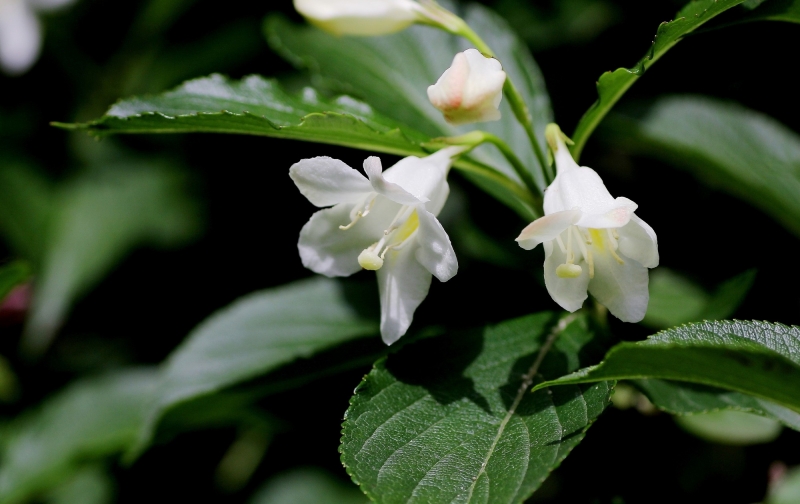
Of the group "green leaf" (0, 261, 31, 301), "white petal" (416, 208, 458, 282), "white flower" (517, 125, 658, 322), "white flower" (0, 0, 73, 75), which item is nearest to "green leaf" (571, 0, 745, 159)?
"white flower" (517, 125, 658, 322)

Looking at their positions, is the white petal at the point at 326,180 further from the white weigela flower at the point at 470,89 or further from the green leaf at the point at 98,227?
the green leaf at the point at 98,227

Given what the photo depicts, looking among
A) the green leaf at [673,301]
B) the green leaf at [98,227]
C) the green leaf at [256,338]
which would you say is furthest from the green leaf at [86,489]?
the green leaf at [673,301]

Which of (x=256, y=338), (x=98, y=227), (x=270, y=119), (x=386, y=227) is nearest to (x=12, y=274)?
(x=256, y=338)

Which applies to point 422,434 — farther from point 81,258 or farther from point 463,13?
point 81,258

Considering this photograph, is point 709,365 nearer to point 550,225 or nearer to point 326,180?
point 550,225

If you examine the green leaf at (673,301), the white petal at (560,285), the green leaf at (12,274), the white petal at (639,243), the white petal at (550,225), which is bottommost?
the green leaf at (673,301)

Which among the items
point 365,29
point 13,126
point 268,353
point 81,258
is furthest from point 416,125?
point 13,126
